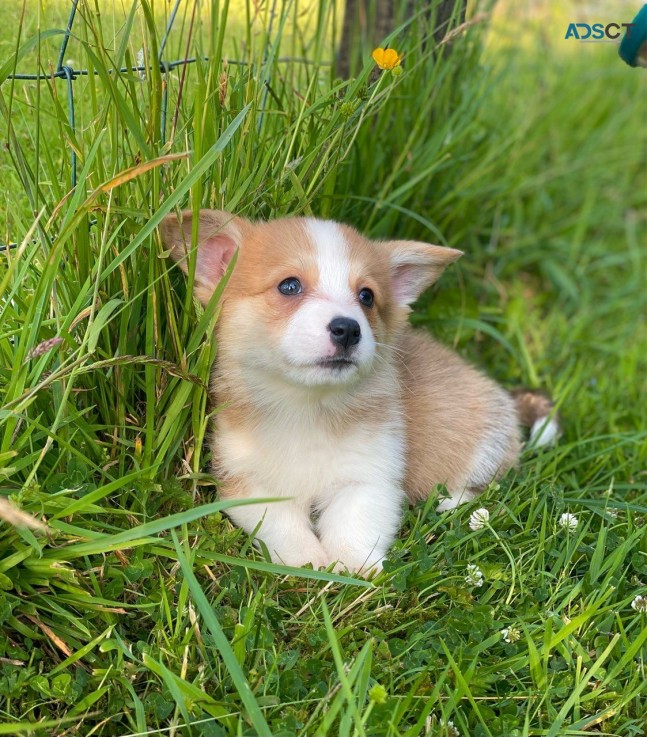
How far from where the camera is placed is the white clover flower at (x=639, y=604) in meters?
3.06

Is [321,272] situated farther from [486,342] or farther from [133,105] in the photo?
[486,342]

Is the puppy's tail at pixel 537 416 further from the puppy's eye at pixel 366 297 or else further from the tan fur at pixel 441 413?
the puppy's eye at pixel 366 297

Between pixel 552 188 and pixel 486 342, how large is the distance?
169 centimetres

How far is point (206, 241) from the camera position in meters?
3.33

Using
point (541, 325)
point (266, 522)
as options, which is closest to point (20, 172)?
point (266, 522)

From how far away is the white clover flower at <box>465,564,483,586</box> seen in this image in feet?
10.2

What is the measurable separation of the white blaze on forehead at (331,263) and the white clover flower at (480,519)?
3.03 feet

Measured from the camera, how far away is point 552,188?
6.41 metres

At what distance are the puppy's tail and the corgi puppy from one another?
71 centimetres

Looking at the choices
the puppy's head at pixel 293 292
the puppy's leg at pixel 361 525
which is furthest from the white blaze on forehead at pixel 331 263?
the puppy's leg at pixel 361 525

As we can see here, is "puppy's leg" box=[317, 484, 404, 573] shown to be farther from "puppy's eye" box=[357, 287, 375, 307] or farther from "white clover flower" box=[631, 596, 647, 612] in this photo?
"white clover flower" box=[631, 596, 647, 612]

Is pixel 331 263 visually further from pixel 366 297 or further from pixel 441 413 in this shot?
pixel 441 413

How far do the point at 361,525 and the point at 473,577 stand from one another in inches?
18.1

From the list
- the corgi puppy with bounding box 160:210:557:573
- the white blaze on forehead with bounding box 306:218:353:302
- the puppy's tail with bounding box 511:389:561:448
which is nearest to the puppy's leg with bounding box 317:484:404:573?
the corgi puppy with bounding box 160:210:557:573
